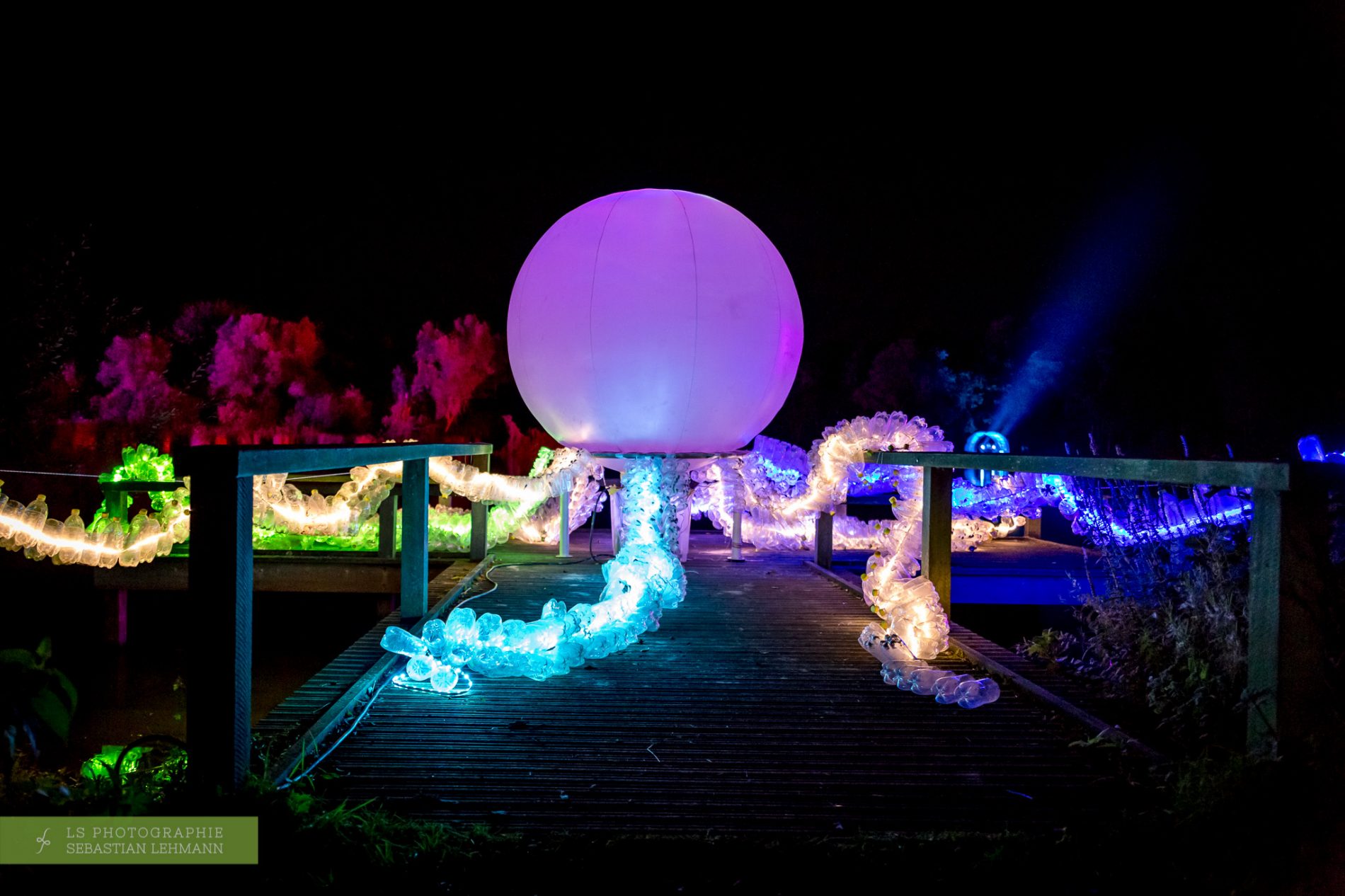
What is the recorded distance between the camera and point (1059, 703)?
3.38 meters

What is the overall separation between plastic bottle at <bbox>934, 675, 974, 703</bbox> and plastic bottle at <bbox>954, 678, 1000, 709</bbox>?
0.02m

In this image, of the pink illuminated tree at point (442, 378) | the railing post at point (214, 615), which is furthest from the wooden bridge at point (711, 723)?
the pink illuminated tree at point (442, 378)

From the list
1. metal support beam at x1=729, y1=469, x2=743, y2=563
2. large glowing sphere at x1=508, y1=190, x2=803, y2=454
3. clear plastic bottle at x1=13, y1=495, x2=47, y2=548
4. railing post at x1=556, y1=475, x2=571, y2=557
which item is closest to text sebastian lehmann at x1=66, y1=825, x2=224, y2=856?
large glowing sphere at x1=508, y1=190, x2=803, y2=454

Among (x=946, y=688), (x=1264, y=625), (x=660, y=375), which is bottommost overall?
(x=946, y=688)

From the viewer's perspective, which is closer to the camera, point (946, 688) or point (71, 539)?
point (946, 688)

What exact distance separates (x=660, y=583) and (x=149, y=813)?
3.40m

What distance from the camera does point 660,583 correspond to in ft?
17.5

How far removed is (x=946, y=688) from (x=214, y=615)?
2.85 metres

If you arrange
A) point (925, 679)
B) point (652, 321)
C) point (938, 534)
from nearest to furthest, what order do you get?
point (925, 679)
point (938, 534)
point (652, 321)

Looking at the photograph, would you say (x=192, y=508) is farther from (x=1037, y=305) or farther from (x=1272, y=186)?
(x=1037, y=305)

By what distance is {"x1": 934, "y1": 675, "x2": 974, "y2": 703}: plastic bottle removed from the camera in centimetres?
351

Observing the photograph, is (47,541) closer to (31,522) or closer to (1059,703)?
(31,522)

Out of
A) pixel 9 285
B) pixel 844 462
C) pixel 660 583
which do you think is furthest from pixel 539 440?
pixel 660 583

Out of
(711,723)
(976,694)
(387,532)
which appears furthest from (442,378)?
(976,694)
